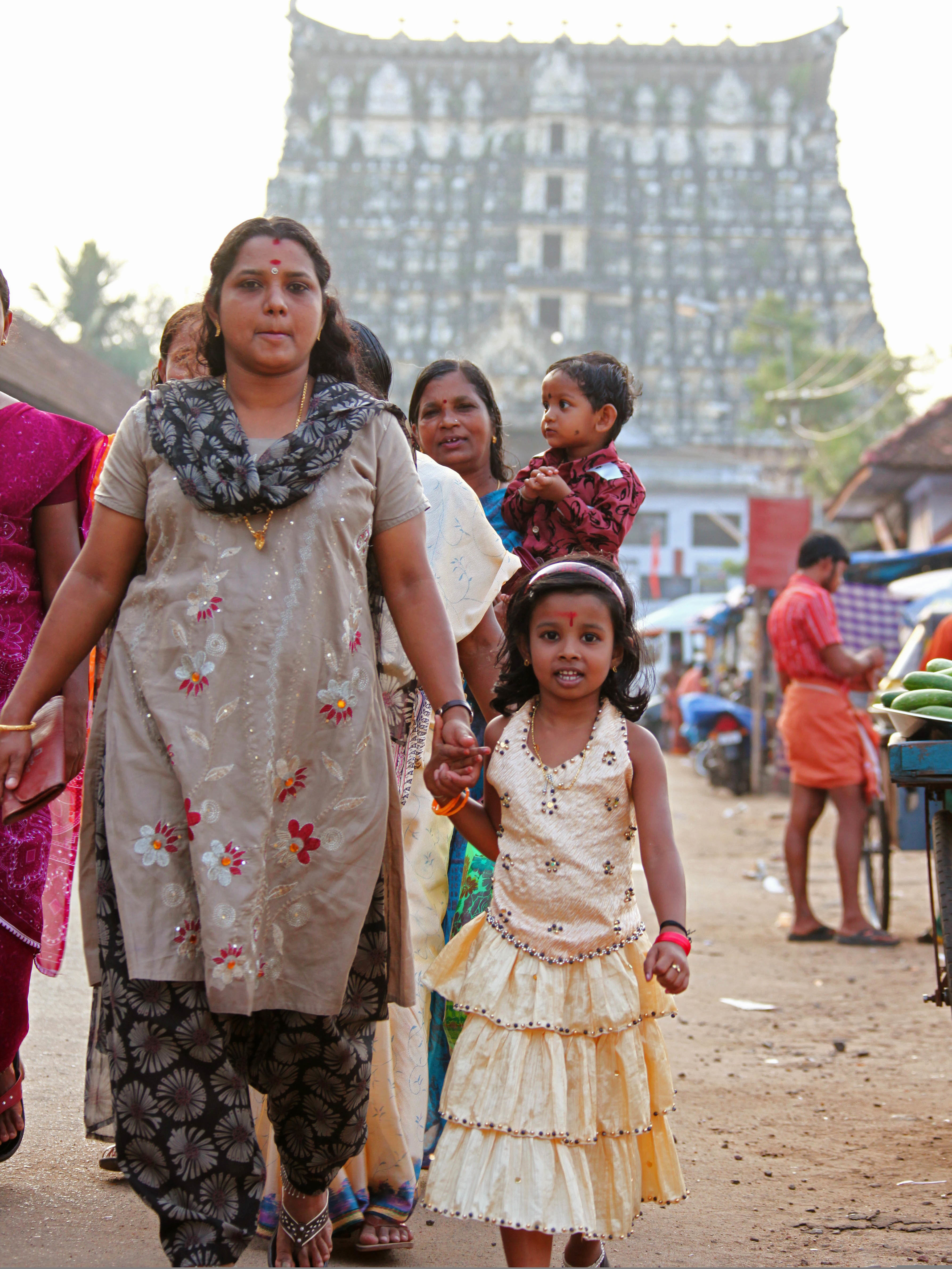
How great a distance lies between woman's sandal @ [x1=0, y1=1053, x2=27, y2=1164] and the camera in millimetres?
3076

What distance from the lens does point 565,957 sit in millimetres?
2543

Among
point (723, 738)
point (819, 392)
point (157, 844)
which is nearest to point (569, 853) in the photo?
point (157, 844)

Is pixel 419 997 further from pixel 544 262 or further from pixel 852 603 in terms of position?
pixel 544 262

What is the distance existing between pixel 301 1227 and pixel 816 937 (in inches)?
198

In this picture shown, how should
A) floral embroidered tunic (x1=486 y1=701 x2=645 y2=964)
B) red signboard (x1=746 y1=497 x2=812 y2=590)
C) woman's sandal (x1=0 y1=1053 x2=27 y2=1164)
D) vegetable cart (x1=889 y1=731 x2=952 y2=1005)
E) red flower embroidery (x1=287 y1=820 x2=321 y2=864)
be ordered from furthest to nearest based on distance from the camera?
red signboard (x1=746 y1=497 x2=812 y2=590) < vegetable cart (x1=889 y1=731 x2=952 y2=1005) < woman's sandal (x1=0 y1=1053 x2=27 y2=1164) < floral embroidered tunic (x1=486 y1=701 x2=645 y2=964) < red flower embroidery (x1=287 y1=820 x2=321 y2=864)

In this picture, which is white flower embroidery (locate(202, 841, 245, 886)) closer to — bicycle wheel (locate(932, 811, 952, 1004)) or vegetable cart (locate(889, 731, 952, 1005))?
vegetable cart (locate(889, 731, 952, 1005))

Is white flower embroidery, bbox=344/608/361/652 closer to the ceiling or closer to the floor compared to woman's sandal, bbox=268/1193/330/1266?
closer to the ceiling

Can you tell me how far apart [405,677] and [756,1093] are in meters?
2.14

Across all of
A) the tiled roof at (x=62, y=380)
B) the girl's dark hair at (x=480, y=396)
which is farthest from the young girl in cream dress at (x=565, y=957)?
the tiled roof at (x=62, y=380)

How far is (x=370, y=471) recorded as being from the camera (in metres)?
2.45

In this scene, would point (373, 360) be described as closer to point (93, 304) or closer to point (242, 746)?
point (242, 746)

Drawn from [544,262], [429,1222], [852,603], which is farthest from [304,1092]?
[544,262]

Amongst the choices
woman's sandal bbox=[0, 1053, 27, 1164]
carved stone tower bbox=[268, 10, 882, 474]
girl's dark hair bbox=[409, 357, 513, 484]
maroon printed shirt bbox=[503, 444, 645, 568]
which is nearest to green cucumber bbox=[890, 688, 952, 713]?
maroon printed shirt bbox=[503, 444, 645, 568]

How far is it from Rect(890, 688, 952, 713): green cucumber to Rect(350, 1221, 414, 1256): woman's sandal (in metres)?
1.76
